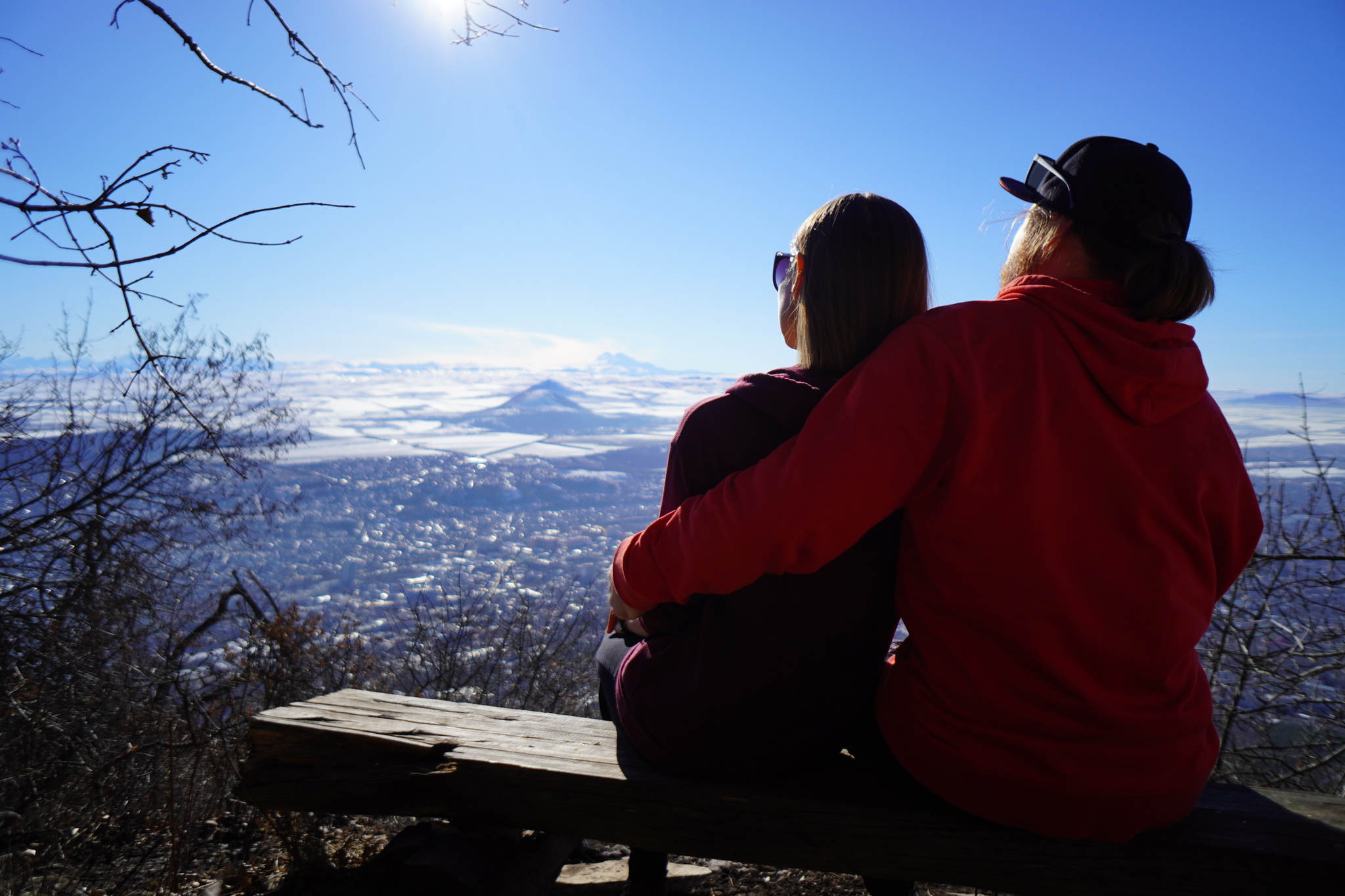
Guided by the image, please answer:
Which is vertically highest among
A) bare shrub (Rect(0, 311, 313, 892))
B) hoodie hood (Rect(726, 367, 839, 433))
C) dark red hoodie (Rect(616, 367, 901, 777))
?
hoodie hood (Rect(726, 367, 839, 433))

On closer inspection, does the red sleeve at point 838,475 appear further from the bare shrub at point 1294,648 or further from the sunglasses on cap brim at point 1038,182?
the bare shrub at point 1294,648

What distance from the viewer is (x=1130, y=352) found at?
1.07 meters

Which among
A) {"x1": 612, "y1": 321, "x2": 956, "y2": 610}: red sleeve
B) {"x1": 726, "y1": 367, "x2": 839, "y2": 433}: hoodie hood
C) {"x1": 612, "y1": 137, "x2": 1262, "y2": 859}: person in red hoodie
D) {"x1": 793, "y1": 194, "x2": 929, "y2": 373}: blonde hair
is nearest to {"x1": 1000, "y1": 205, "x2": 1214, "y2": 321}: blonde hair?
{"x1": 612, "y1": 137, "x2": 1262, "y2": 859}: person in red hoodie

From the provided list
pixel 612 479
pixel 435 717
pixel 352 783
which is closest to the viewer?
pixel 352 783

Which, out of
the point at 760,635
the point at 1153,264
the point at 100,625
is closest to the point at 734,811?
the point at 760,635

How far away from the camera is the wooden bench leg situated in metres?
1.67

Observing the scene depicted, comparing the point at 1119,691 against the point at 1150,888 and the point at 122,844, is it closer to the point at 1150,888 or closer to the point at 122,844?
the point at 1150,888

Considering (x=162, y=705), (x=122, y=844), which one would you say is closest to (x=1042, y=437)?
→ (x=122, y=844)

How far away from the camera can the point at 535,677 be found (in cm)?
1026

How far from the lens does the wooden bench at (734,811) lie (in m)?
1.24

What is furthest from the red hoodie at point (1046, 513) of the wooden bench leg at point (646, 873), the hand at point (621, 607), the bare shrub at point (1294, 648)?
the bare shrub at point (1294, 648)

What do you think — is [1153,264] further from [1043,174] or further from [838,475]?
[838,475]

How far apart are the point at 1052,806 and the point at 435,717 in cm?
155

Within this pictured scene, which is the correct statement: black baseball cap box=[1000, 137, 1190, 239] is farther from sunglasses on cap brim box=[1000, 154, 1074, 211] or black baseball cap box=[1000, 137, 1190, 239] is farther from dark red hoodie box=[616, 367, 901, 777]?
dark red hoodie box=[616, 367, 901, 777]
